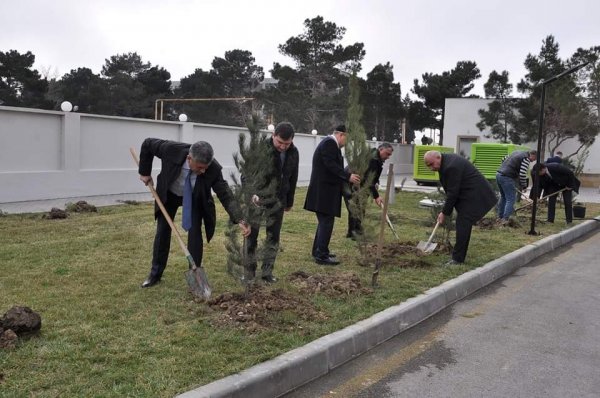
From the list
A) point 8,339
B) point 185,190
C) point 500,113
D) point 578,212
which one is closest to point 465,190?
point 185,190

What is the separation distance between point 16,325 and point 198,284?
5.04 ft

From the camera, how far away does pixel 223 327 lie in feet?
13.9

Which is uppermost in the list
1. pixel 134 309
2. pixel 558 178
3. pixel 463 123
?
pixel 463 123

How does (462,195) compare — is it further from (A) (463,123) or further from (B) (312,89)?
(B) (312,89)

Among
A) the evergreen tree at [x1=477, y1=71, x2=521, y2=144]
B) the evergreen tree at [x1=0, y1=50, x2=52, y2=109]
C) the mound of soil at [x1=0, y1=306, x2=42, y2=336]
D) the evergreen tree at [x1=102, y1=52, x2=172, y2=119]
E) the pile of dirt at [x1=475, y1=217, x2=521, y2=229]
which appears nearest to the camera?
the mound of soil at [x1=0, y1=306, x2=42, y2=336]

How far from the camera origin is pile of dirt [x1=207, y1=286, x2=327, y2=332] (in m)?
4.34

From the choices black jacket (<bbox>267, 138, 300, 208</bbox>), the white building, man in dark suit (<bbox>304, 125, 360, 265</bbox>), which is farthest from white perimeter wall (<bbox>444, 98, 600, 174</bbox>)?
black jacket (<bbox>267, 138, 300, 208</bbox>)

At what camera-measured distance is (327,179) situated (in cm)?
663

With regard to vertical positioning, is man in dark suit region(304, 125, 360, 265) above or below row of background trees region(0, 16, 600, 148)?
below

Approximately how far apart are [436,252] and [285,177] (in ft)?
10.0

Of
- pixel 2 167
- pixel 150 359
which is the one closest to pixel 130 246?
pixel 150 359

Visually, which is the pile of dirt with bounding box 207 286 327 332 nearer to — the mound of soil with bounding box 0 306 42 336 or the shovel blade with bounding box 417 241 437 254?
the mound of soil with bounding box 0 306 42 336

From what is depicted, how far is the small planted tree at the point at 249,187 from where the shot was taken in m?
4.48

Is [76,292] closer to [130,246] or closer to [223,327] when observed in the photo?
[223,327]
